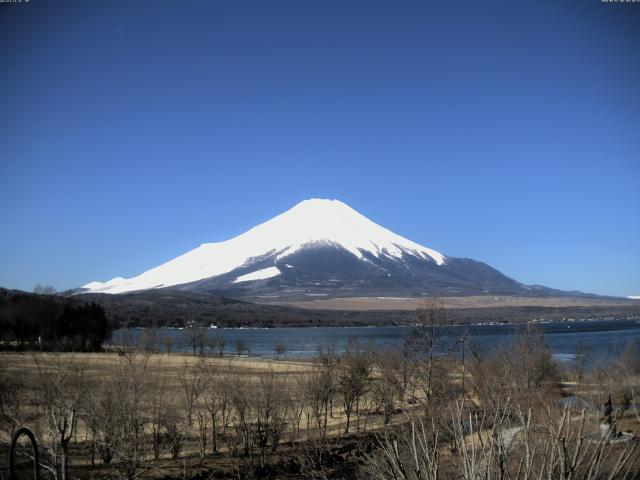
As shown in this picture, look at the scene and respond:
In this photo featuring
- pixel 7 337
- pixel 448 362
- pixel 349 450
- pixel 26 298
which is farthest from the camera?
pixel 26 298

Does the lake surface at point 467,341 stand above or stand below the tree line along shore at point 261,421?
below

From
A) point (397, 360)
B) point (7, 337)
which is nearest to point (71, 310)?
point (7, 337)

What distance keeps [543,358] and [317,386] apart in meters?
17.9

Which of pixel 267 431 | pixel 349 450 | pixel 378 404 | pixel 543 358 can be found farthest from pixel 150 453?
pixel 543 358

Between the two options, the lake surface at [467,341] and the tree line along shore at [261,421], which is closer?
the tree line along shore at [261,421]

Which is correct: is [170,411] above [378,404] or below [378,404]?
above

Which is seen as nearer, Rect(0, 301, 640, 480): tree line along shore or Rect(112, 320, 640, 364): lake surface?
Rect(0, 301, 640, 480): tree line along shore

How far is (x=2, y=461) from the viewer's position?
19.2 meters

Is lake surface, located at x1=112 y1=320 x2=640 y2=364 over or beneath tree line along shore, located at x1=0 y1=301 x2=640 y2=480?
beneath

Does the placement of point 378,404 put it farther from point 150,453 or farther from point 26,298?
point 26,298

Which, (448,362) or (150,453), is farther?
(448,362)

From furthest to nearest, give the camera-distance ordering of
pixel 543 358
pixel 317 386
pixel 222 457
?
pixel 543 358 < pixel 317 386 < pixel 222 457

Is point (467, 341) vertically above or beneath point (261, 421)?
above

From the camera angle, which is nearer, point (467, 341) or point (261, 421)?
point (261, 421)
